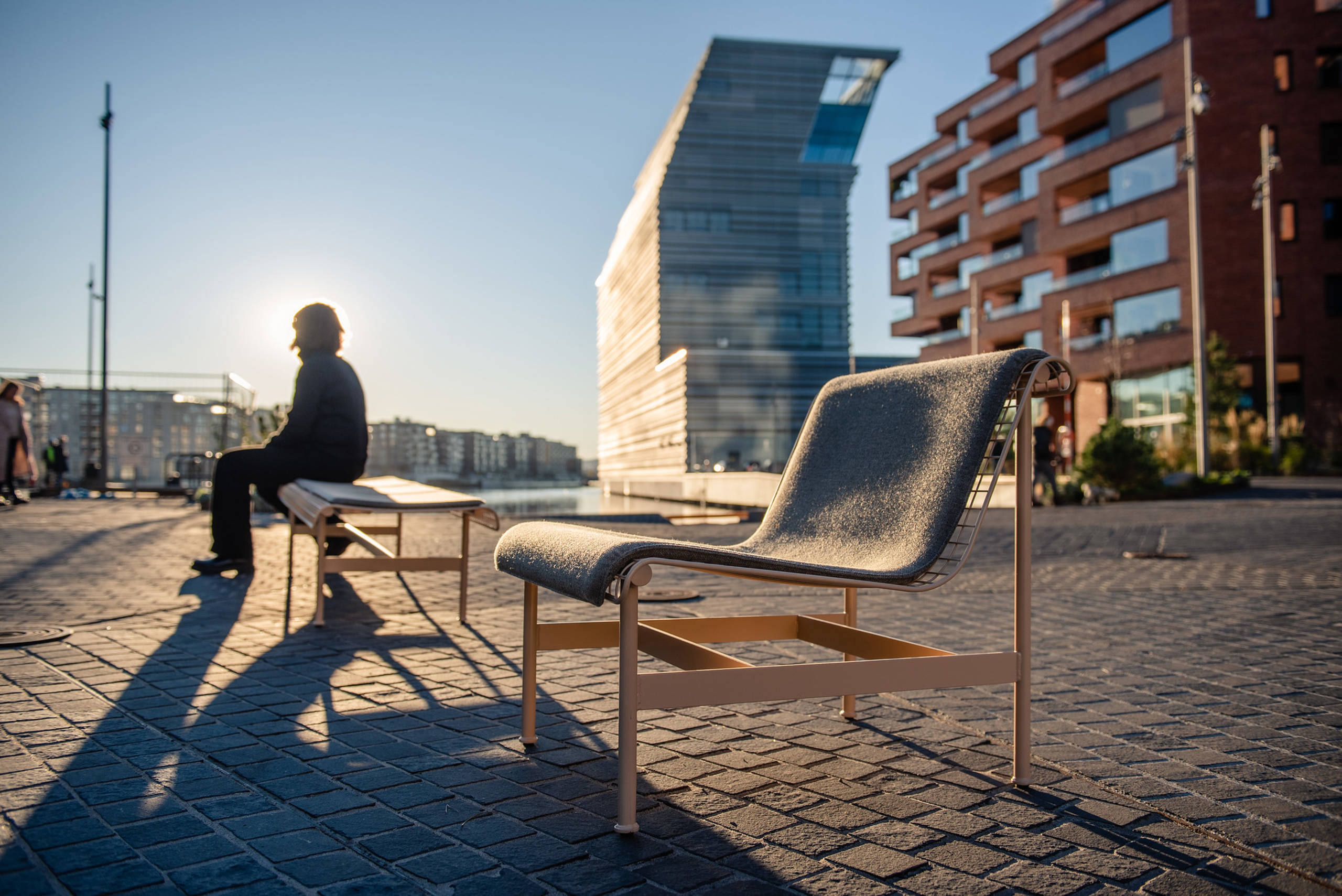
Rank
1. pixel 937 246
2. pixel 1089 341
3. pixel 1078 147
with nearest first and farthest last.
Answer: pixel 1089 341 → pixel 1078 147 → pixel 937 246

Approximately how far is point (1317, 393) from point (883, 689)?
32.4 metres

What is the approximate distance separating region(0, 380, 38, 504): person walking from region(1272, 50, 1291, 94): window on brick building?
34.7 meters

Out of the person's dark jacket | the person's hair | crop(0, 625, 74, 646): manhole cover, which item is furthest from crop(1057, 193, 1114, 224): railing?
crop(0, 625, 74, 646): manhole cover

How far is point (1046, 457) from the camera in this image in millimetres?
15539

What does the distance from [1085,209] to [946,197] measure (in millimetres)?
11785

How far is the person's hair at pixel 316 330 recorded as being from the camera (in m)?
5.75

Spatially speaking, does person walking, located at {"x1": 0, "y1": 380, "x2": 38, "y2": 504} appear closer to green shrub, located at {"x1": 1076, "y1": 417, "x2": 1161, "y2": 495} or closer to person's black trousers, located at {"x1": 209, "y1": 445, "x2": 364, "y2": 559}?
person's black trousers, located at {"x1": 209, "y1": 445, "x2": 364, "y2": 559}

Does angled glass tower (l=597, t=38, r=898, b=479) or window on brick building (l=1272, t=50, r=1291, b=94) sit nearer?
window on brick building (l=1272, t=50, r=1291, b=94)

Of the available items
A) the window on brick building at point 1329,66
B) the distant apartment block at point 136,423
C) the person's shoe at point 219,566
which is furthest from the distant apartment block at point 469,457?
the window on brick building at point 1329,66

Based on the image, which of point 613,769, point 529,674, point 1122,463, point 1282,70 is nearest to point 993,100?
point 1282,70

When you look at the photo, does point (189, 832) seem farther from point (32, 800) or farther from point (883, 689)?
point (883, 689)

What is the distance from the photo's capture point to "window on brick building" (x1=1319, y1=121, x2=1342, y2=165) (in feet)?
92.4

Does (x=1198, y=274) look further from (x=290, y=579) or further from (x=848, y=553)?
(x=848, y=553)

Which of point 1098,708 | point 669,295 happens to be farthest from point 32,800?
point 669,295
